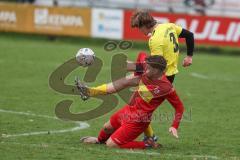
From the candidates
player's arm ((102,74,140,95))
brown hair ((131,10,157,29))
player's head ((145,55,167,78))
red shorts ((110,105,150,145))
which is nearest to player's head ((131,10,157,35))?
brown hair ((131,10,157,29))

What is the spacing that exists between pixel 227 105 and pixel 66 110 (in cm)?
317

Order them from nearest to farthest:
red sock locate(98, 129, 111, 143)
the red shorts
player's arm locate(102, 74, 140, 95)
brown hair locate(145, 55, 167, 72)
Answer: brown hair locate(145, 55, 167, 72) → the red shorts → player's arm locate(102, 74, 140, 95) → red sock locate(98, 129, 111, 143)

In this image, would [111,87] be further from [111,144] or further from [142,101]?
[111,144]

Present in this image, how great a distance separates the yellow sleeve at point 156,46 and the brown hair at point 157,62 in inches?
8.1

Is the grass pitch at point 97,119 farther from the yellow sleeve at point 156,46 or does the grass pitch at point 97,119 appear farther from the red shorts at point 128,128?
the yellow sleeve at point 156,46

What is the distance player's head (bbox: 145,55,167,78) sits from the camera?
9.53 m

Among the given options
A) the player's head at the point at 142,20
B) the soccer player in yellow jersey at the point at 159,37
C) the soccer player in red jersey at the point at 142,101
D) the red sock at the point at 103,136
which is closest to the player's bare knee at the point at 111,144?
the soccer player in red jersey at the point at 142,101

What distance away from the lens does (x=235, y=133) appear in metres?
11.3

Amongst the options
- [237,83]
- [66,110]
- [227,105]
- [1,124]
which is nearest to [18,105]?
[66,110]

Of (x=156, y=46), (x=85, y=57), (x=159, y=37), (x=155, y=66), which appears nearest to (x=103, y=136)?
(x=85, y=57)

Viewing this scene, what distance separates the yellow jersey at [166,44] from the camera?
32.1ft

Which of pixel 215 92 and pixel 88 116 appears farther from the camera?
pixel 215 92

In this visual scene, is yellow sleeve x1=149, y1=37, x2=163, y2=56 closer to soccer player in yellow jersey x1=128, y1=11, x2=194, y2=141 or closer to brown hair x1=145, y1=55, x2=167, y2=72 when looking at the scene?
soccer player in yellow jersey x1=128, y1=11, x2=194, y2=141

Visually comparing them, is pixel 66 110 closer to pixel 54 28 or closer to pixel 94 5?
pixel 54 28
